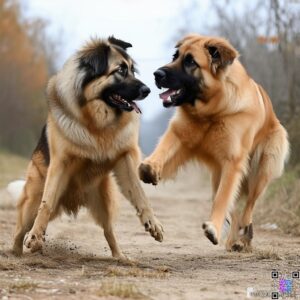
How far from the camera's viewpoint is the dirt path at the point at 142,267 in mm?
5645

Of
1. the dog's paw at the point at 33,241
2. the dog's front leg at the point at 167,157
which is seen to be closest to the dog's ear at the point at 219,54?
the dog's front leg at the point at 167,157

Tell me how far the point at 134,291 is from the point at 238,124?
3226mm

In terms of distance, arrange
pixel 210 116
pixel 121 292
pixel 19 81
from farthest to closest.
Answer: pixel 19 81 < pixel 210 116 < pixel 121 292

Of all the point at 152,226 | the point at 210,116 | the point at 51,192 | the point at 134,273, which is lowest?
the point at 134,273

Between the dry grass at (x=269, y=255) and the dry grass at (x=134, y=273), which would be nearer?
the dry grass at (x=134, y=273)

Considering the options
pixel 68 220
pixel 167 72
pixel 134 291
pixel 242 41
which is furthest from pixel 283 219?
pixel 242 41

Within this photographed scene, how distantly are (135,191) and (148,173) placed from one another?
0.44 metres

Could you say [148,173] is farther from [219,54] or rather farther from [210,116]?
[219,54]

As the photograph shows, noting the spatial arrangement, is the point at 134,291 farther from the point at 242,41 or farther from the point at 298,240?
the point at 242,41

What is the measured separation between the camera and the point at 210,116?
804 cm

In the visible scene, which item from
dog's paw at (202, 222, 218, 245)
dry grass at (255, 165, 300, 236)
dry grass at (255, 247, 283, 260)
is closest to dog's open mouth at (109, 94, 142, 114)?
dog's paw at (202, 222, 218, 245)

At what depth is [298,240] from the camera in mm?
10758

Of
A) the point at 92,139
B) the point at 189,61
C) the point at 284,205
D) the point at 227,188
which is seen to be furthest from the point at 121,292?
the point at 284,205

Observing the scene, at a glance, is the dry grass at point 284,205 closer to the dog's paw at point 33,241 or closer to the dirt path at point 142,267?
Result: the dirt path at point 142,267
